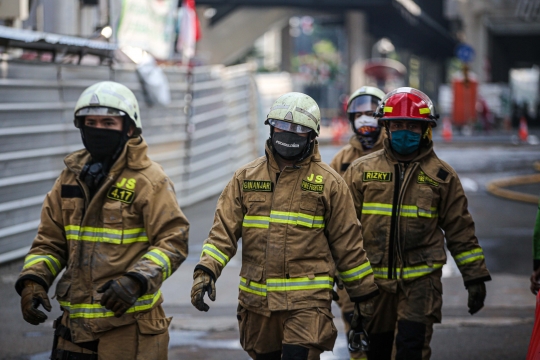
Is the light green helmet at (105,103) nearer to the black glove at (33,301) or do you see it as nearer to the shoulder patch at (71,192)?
the shoulder patch at (71,192)

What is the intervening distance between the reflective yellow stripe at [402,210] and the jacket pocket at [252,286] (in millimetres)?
1127

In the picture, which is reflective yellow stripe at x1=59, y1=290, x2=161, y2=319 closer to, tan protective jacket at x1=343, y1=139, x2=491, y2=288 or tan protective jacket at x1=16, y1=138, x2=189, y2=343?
tan protective jacket at x1=16, y1=138, x2=189, y2=343

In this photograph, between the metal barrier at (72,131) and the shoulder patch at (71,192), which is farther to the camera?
the metal barrier at (72,131)

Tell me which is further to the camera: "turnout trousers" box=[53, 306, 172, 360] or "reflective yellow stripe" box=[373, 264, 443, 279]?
"reflective yellow stripe" box=[373, 264, 443, 279]

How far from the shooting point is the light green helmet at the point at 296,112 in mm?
4605

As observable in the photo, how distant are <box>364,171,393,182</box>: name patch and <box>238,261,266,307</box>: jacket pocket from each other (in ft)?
3.94

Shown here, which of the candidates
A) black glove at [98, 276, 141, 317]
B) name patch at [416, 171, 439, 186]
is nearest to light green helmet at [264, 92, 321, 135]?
name patch at [416, 171, 439, 186]

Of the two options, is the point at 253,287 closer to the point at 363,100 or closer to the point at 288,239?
the point at 288,239

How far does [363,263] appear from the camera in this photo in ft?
15.2

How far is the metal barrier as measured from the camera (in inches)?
371

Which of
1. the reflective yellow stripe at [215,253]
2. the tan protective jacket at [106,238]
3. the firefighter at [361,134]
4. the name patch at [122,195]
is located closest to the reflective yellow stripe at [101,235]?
the tan protective jacket at [106,238]

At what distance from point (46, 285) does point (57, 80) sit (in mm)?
6216

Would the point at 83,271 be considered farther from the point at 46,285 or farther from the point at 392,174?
the point at 392,174

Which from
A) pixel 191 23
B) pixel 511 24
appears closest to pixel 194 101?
pixel 191 23
